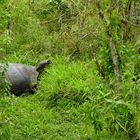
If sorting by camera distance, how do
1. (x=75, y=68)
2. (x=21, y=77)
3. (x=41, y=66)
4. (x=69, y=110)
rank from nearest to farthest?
(x=69, y=110)
(x=21, y=77)
(x=75, y=68)
(x=41, y=66)

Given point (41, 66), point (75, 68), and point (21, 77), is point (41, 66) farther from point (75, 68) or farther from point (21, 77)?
point (75, 68)

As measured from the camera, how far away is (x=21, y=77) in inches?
255

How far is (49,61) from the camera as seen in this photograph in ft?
23.2

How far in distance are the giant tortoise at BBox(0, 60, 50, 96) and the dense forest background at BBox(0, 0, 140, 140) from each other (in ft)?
0.42

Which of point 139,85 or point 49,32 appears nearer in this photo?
point 139,85

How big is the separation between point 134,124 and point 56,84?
2.64 meters

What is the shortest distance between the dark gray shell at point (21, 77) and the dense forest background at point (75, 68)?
13 centimetres

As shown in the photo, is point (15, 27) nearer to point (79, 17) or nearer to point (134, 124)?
point (79, 17)

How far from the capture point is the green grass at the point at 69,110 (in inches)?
145

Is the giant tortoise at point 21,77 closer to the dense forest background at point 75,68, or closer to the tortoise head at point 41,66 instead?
the tortoise head at point 41,66

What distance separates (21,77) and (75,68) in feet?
2.70

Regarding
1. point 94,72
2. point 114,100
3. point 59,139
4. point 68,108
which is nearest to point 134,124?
point 114,100

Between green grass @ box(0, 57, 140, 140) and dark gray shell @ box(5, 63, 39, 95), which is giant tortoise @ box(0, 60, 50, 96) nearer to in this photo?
dark gray shell @ box(5, 63, 39, 95)

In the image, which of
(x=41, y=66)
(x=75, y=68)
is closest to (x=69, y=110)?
(x=75, y=68)
